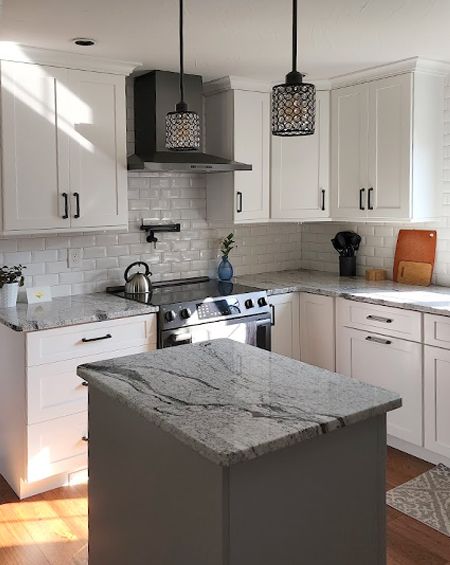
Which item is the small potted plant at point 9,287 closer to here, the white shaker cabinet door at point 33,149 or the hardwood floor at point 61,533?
the white shaker cabinet door at point 33,149

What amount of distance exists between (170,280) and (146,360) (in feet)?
7.66

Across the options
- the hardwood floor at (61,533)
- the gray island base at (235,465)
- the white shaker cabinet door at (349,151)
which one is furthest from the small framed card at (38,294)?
the white shaker cabinet door at (349,151)

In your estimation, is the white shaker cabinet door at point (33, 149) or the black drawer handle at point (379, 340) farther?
the black drawer handle at point (379, 340)

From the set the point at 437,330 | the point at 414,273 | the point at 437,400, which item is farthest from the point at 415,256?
the point at 437,400

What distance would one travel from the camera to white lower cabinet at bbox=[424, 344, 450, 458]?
3.71 m

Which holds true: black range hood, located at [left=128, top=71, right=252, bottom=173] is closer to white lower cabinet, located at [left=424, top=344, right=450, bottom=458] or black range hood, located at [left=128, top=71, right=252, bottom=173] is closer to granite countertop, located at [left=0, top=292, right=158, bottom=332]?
granite countertop, located at [left=0, top=292, right=158, bottom=332]

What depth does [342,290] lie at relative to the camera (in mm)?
4348

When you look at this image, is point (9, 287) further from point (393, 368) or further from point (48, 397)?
point (393, 368)

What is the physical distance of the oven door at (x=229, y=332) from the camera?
12.8 ft

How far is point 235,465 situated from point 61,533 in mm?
1909

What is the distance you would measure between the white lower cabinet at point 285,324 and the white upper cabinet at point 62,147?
1.20 m

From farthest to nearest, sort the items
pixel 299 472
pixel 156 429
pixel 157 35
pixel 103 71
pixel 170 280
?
pixel 170 280 → pixel 103 71 → pixel 157 35 → pixel 156 429 → pixel 299 472

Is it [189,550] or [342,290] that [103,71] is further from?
[189,550]

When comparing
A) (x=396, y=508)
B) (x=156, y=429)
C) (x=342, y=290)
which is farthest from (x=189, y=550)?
(x=342, y=290)
